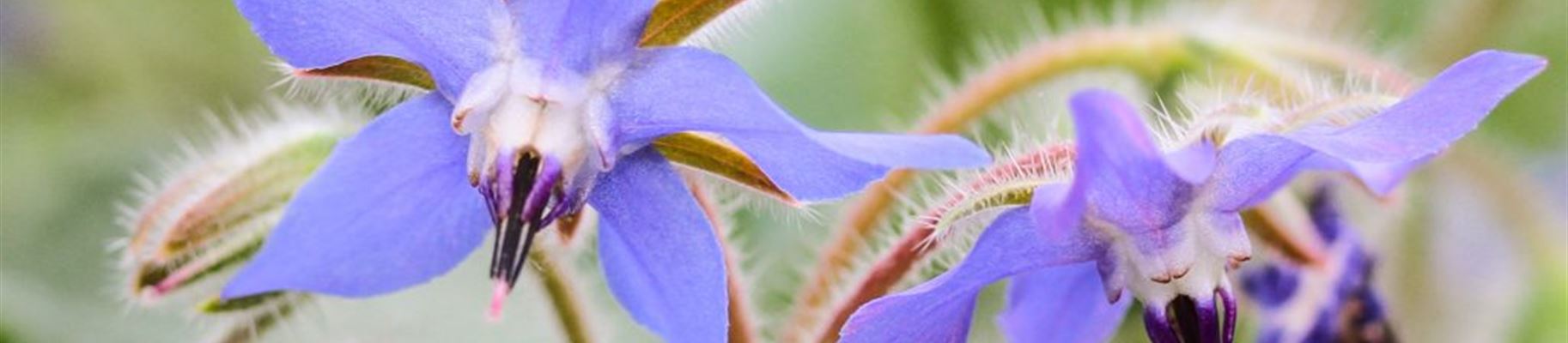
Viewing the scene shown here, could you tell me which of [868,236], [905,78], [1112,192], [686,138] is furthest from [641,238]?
[905,78]

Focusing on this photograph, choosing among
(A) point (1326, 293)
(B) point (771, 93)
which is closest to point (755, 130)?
(A) point (1326, 293)

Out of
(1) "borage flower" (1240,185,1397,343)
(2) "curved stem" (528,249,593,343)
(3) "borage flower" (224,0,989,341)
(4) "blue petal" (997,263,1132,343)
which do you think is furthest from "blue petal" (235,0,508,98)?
(1) "borage flower" (1240,185,1397,343)

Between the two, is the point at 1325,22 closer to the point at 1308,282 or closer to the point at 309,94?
the point at 1308,282

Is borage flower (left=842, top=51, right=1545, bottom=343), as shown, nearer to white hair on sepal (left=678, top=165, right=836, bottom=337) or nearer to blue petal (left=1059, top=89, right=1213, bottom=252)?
blue petal (left=1059, top=89, right=1213, bottom=252)

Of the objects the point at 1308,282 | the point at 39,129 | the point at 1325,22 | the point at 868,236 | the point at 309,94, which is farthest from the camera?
the point at 39,129

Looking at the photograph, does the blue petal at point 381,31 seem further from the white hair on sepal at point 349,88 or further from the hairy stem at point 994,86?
the hairy stem at point 994,86

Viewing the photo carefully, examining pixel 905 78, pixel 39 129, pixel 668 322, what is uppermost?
pixel 39 129

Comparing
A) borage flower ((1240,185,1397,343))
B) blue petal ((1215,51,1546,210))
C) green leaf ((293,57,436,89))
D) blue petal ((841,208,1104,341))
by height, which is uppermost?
green leaf ((293,57,436,89))

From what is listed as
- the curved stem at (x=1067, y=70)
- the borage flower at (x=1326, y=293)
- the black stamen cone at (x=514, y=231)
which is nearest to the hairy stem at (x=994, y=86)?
the curved stem at (x=1067, y=70)
